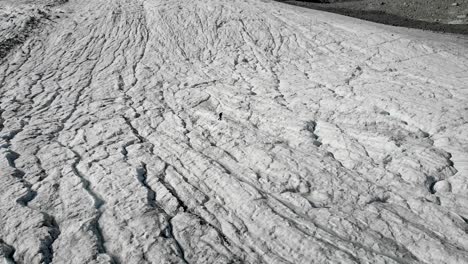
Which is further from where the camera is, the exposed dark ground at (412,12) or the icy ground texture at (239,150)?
the exposed dark ground at (412,12)

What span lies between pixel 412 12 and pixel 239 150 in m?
10.2

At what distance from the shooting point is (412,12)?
39.7ft

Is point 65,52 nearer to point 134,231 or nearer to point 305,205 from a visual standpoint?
point 134,231

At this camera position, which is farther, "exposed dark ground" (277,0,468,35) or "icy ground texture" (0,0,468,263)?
"exposed dark ground" (277,0,468,35)

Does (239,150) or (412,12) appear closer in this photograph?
(239,150)

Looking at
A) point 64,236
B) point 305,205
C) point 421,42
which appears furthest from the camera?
point 421,42

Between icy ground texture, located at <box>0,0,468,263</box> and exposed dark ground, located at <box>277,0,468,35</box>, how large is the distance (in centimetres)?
338

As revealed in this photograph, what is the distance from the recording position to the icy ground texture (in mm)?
3420

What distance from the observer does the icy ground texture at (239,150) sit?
3.42 metres

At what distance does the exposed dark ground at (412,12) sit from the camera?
34.9ft

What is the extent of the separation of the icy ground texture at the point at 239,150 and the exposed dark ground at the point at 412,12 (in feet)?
11.1

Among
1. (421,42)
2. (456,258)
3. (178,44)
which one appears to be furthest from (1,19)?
(456,258)

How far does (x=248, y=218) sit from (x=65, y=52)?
6393mm

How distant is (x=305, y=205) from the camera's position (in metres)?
3.81
